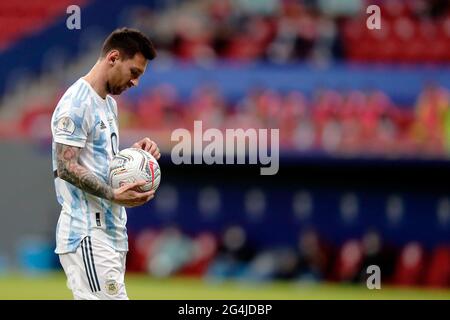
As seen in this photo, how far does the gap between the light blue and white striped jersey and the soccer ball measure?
0.07 meters

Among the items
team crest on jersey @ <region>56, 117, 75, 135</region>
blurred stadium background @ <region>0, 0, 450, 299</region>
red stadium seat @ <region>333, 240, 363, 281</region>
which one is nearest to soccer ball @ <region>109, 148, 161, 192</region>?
team crest on jersey @ <region>56, 117, 75, 135</region>

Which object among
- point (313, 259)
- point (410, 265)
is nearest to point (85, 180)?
point (313, 259)

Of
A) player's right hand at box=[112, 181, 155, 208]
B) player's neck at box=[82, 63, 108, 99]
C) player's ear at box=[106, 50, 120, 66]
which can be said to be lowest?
player's right hand at box=[112, 181, 155, 208]

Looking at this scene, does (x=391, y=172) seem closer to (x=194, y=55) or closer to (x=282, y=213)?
(x=282, y=213)

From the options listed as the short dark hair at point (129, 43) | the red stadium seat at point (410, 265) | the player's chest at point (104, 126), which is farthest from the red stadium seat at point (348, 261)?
the short dark hair at point (129, 43)

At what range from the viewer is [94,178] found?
7754 mm

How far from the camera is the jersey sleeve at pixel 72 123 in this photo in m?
7.78

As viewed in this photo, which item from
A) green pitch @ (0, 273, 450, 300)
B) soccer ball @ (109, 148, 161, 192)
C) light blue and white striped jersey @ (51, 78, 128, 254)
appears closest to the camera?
light blue and white striped jersey @ (51, 78, 128, 254)

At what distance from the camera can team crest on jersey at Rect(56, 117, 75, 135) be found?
7.78 metres

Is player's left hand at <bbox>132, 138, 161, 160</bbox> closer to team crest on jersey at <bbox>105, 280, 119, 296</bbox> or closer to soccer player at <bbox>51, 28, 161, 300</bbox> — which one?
soccer player at <bbox>51, 28, 161, 300</bbox>

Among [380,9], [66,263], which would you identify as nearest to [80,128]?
[66,263]

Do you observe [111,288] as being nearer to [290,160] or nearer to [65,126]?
[65,126]

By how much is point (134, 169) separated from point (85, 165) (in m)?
0.32
